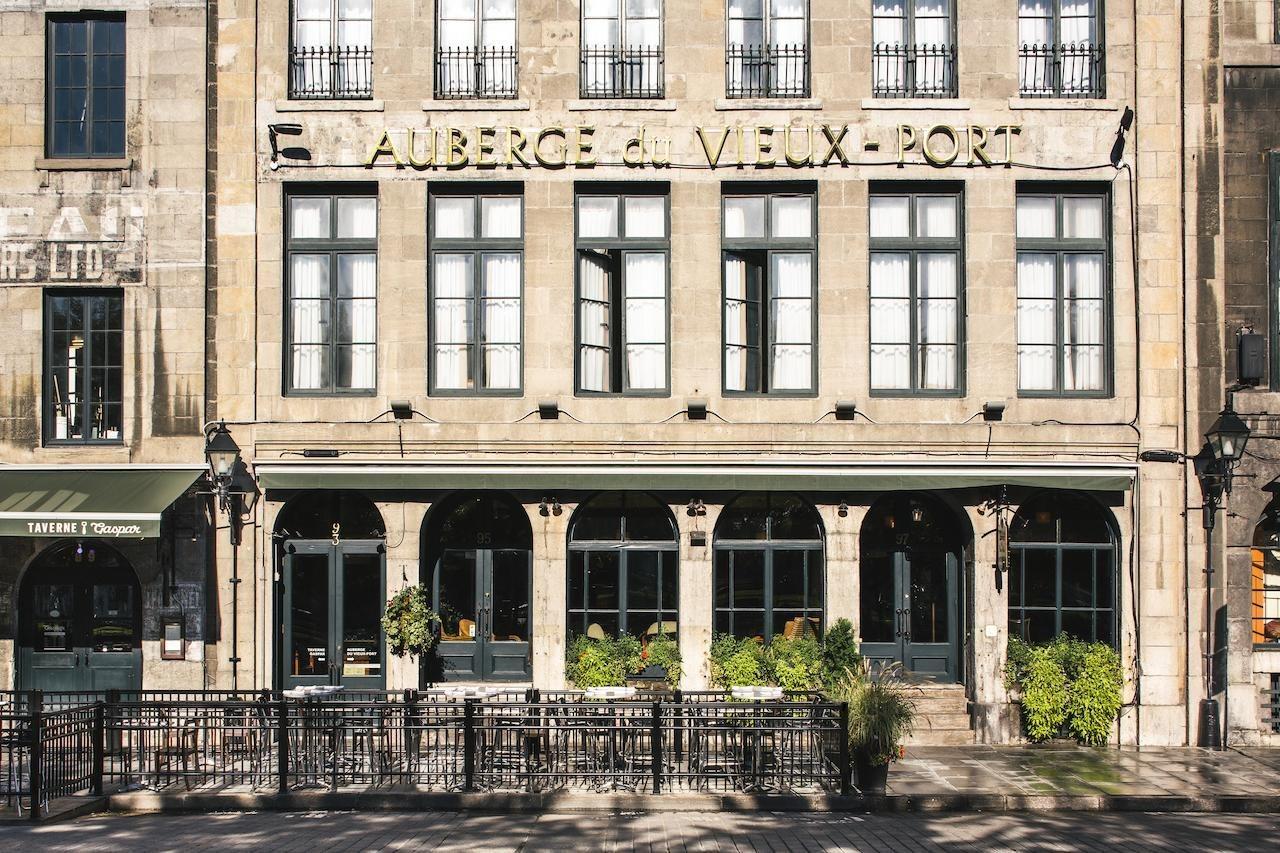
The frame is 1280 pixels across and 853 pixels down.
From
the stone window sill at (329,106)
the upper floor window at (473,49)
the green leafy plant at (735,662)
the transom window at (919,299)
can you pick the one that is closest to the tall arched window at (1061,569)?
the transom window at (919,299)

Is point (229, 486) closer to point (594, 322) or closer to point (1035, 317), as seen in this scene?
point (594, 322)

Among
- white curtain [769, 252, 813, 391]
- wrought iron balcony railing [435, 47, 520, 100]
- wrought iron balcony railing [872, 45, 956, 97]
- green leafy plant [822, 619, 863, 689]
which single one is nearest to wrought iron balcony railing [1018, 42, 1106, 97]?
wrought iron balcony railing [872, 45, 956, 97]

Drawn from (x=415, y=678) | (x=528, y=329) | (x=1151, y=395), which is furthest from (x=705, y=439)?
(x=1151, y=395)

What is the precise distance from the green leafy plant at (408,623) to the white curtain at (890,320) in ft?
25.0

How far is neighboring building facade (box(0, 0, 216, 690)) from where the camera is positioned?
1758cm

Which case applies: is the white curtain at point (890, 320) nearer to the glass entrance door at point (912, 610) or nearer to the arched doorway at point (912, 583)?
the arched doorway at point (912, 583)

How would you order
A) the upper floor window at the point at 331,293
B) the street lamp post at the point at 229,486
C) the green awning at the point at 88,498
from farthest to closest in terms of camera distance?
the upper floor window at the point at 331,293 < the street lamp post at the point at 229,486 < the green awning at the point at 88,498

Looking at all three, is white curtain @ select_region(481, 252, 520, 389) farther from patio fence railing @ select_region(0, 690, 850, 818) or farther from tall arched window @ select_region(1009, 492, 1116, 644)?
tall arched window @ select_region(1009, 492, 1116, 644)

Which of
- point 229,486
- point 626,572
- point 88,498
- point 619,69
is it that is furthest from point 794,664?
point 88,498

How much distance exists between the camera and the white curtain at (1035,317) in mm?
17953

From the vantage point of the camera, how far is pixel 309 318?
18.1m

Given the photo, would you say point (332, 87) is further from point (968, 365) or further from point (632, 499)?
→ point (968, 365)

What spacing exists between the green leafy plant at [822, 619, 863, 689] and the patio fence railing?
3.20 meters

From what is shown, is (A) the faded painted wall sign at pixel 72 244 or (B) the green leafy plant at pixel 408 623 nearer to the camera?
(B) the green leafy plant at pixel 408 623
